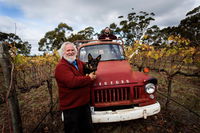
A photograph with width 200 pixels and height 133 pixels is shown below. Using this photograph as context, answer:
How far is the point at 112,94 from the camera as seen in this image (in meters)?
2.38

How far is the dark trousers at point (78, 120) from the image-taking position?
193 centimetres

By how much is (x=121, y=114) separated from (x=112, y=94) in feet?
1.37

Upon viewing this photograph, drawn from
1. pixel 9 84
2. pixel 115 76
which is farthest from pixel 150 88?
pixel 9 84

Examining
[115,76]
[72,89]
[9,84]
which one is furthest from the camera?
[115,76]

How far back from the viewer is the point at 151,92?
7.86 ft

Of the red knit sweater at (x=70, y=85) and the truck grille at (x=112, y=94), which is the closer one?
the red knit sweater at (x=70, y=85)

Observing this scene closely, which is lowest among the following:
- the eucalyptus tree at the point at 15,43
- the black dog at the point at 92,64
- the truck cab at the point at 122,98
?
the truck cab at the point at 122,98

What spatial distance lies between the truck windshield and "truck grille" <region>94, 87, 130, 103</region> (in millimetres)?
1432

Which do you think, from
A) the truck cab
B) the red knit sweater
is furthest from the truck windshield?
the red knit sweater

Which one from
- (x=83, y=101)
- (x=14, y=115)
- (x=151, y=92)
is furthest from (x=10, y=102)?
(x=151, y=92)

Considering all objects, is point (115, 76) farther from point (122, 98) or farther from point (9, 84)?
point (9, 84)

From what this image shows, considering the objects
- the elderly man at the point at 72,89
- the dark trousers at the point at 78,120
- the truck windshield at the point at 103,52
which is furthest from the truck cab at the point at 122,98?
the truck windshield at the point at 103,52

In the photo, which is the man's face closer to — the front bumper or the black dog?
the black dog

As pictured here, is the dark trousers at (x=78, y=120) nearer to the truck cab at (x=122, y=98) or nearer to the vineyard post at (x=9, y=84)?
the truck cab at (x=122, y=98)
